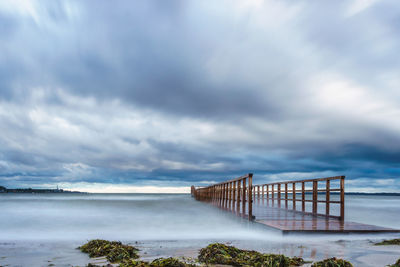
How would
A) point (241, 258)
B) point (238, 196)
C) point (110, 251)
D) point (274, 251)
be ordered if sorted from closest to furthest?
point (241, 258), point (110, 251), point (274, 251), point (238, 196)

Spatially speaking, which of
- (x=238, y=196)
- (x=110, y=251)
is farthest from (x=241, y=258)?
(x=238, y=196)

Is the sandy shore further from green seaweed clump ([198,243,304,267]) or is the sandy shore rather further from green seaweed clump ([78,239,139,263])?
green seaweed clump ([198,243,304,267])

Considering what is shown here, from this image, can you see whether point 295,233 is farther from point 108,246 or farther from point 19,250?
point 19,250

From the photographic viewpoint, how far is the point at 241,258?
14.3 feet

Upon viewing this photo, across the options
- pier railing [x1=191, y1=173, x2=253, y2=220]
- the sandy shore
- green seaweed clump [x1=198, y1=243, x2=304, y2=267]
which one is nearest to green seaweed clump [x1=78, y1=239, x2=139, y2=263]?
the sandy shore

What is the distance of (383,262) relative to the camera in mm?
4301

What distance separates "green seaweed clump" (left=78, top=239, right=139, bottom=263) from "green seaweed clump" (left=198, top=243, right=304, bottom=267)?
1110 millimetres

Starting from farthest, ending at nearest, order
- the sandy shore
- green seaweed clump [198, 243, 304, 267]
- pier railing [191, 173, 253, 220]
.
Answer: pier railing [191, 173, 253, 220] < the sandy shore < green seaweed clump [198, 243, 304, 267]

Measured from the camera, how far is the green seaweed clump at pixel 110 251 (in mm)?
4715

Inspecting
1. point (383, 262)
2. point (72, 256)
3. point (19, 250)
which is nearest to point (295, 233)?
point (383, 262)

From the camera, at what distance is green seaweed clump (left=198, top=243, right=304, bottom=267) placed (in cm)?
399

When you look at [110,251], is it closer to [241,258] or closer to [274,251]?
[241,258]

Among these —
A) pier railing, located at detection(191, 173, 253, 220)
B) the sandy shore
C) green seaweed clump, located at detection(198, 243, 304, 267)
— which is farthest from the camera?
pier railing, located at detection(191, 173, 253, 220)

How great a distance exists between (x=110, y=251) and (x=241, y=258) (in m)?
2.03
